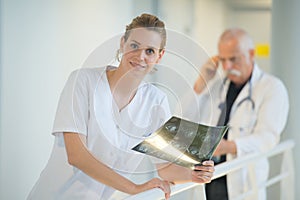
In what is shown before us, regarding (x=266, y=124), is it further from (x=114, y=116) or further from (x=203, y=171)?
(x=114, y=116)

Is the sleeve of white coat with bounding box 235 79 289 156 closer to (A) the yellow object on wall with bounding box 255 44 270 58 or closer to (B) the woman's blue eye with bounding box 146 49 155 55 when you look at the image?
(A) the yellow object on wall with bounding box 255 44 270 58

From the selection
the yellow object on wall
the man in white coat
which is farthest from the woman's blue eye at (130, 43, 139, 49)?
the yellow object on wall

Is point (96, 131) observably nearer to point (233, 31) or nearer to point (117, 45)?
point (117, 45)

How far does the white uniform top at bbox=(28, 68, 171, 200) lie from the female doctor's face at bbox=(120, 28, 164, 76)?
6 cm

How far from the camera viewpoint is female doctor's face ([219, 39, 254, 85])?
2668 millimetres

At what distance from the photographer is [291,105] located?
3.13m

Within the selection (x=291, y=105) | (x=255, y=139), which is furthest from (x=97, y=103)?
(x=291, y=105)

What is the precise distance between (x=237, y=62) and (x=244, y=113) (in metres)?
0.27

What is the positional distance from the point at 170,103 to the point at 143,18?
223mm

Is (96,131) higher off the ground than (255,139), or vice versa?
(96,131)

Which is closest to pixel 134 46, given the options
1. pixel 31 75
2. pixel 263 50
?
pixel 31 75

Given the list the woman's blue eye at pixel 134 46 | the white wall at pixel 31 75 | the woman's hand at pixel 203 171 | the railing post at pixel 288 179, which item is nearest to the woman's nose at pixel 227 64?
the railing post at pixel 288 179

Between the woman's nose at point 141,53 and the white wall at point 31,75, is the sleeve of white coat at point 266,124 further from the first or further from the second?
the woman's nose at point 141,53

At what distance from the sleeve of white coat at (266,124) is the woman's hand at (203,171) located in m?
1.03
